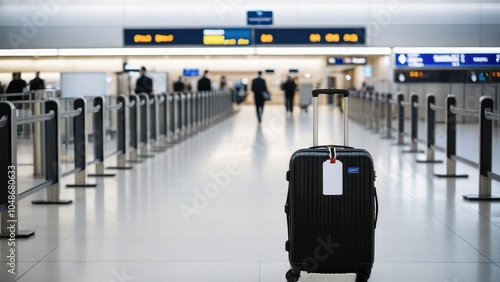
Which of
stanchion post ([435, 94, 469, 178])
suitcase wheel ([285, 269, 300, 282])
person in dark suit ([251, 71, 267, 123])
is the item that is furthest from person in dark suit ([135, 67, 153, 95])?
suitcase wheel ([285, 269, 300, 282])

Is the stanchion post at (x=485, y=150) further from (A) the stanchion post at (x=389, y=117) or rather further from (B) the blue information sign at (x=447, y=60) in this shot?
(B) the blue information sign at (x=447, y=60)

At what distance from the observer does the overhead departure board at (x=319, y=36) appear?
2194cm

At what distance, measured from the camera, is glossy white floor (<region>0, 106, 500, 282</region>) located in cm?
505

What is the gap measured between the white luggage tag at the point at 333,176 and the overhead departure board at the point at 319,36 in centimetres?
1781

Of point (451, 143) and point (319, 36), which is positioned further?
point (319, 36)

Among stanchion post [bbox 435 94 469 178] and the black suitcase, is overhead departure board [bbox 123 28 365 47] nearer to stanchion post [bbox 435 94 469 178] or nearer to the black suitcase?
stanchion post [bbox 435 94 469 178]

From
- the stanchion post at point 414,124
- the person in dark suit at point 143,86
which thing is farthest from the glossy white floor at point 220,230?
the person in dark suit at point 143,86

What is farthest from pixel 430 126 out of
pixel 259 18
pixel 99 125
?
pixel 259 18

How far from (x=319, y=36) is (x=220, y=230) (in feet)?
52.5

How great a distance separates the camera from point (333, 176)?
14.4 feet

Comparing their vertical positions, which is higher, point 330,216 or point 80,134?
point 80,134

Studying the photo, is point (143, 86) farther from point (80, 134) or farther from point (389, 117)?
point (80, 134)

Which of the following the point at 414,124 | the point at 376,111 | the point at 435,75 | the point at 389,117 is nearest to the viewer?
the point at 414,124

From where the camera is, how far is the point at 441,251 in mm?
5668
